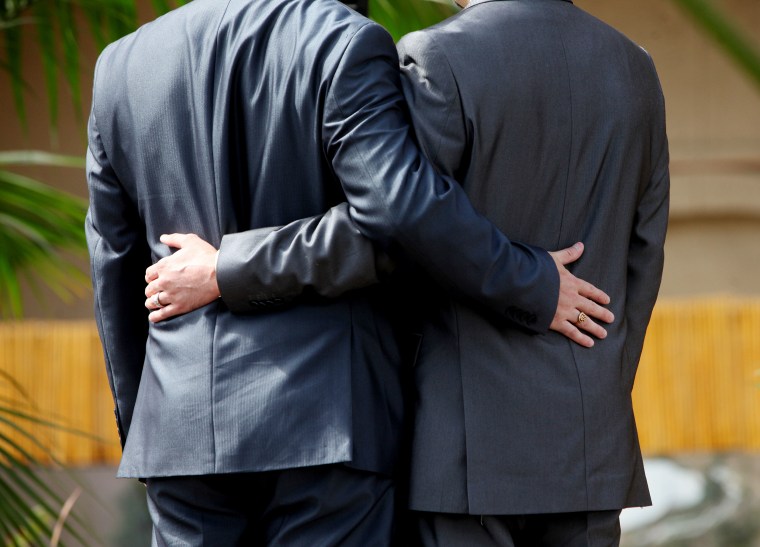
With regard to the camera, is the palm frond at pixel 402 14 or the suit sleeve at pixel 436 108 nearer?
the suit sleeve at pixel 436 108

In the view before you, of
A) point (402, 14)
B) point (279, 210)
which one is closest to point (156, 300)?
point (279, 210)

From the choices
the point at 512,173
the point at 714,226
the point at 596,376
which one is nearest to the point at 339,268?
the point at 512,173

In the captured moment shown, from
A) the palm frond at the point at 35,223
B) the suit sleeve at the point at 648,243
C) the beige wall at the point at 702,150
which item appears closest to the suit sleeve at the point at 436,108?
the suit sleeve at the point at 648,243

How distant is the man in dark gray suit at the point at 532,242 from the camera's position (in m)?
1.34

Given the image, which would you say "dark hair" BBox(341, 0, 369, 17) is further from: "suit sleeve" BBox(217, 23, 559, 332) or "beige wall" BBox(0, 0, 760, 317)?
"beige wall" BBox(0, 0, 760, 317)

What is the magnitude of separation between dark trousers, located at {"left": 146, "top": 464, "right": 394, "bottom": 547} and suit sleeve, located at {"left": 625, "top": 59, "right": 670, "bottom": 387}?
1.44 ft

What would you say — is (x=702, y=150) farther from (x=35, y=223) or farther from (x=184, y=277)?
(x=184, y=277)

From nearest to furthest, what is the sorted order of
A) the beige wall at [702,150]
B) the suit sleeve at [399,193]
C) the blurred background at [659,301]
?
the suit sleeve at [399,193] < the blurred background at [659,301] < the beige wall at [702,150]

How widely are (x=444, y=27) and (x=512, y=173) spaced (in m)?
0.22

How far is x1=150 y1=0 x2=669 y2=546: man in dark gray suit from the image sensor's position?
134 centimetres

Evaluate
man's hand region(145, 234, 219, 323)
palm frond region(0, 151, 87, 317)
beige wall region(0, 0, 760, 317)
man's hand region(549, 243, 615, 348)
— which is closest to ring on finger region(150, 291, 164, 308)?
man's hand region(145, 234, 219, 323)

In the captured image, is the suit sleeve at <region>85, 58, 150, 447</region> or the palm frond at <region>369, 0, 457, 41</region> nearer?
the suit sleeve at <region>85, 58, 150, 447</region>

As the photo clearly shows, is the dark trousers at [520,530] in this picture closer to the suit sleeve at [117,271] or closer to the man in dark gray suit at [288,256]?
the man in dark gray suit at [288,256]

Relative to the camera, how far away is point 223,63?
1364 millimetres
